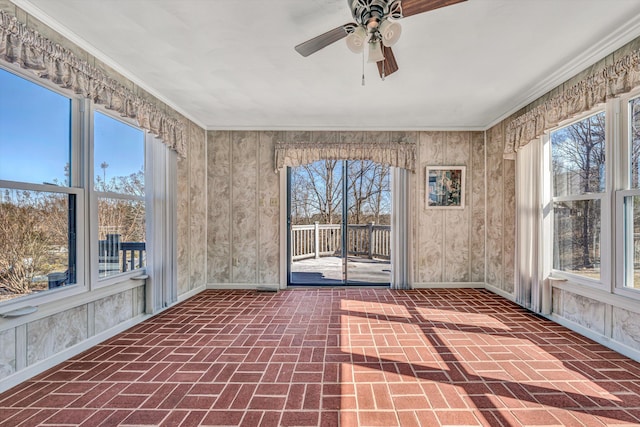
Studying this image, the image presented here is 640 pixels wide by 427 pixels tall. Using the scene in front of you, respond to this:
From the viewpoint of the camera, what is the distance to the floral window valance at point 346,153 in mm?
4703

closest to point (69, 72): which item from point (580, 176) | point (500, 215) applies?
point (580, 176)

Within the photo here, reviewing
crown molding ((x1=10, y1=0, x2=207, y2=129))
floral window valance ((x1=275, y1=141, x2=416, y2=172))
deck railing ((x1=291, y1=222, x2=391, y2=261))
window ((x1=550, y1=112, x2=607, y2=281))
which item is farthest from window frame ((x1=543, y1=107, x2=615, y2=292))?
crown molding ((x1=10, y1=0, x2=207, y2=129))

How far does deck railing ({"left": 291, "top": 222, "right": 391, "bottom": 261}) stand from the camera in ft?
21.6

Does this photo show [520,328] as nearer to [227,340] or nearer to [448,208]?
[448,208]

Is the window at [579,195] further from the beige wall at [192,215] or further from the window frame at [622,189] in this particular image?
the beige wall at [192,215]

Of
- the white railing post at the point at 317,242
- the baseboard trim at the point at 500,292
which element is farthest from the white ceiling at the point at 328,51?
the white railing post at the point at 317,242

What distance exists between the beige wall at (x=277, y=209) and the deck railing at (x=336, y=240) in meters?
1.63

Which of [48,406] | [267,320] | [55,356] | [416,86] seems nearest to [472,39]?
[416,86]

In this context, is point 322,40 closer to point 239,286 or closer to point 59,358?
point 59,358

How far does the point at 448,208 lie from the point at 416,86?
2.25 m

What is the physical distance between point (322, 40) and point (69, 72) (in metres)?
1.93

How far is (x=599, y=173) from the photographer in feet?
9.22

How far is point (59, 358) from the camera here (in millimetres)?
2377

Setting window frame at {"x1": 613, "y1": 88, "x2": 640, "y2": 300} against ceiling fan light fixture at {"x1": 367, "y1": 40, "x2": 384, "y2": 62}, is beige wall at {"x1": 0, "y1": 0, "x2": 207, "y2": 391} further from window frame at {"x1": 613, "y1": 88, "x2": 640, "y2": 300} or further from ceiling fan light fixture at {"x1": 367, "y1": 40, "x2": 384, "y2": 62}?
window frame at {"x1": 613, "y1": 88, "x2": 640, "y2": 300}
